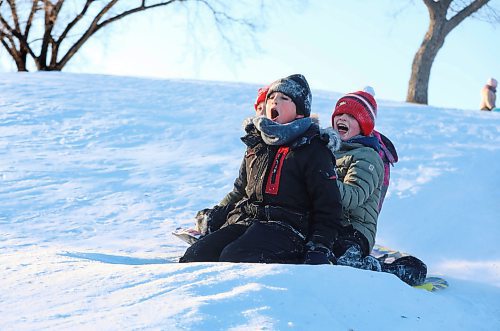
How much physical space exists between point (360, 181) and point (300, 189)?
1.35 feet

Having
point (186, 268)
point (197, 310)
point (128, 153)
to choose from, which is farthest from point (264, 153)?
point (128, 153)

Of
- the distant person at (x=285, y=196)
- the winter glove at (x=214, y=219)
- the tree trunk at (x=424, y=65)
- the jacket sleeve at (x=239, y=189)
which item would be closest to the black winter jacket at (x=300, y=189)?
the distant person at (x=285, y=196)

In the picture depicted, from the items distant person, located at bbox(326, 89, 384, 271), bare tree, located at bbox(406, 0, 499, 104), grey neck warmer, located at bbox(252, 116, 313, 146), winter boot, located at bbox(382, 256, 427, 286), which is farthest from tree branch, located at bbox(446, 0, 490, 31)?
grey neck warmer, located at bbox(252, 116, 313, 146)

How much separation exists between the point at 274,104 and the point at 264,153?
253 millimetres

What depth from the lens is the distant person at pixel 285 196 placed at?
3.23m

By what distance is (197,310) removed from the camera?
81.9 inches

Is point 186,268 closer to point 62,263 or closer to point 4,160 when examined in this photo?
point 62,263

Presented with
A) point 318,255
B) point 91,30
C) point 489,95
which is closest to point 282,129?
point 318,255

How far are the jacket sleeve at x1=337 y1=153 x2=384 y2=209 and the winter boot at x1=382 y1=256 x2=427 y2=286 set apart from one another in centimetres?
39

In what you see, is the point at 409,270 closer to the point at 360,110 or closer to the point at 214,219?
the point at 360,110

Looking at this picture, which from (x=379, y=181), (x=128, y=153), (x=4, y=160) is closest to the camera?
(x=379, y=181)

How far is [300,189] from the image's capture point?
3.36m

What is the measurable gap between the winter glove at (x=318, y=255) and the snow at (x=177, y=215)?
486 millimetres

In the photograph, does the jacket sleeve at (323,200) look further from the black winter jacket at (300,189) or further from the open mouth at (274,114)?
the open mouth at (274,114)
